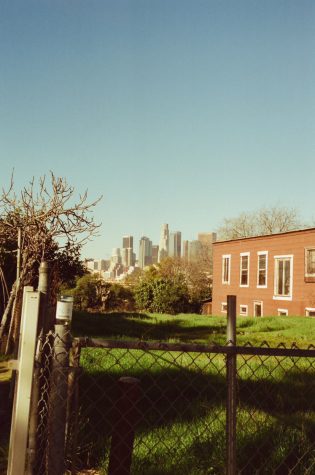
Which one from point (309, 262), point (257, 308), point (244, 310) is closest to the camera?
point (309, 262)

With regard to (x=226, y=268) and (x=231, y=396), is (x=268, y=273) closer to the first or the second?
(x=226, y=268)

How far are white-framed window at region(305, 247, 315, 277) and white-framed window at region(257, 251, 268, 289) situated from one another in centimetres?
368

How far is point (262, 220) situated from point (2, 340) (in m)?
51.9

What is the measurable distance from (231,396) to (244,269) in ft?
94.6

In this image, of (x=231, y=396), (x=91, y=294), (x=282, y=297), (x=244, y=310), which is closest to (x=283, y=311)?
(x=282, y=297)

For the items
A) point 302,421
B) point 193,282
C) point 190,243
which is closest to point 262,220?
point 193,282

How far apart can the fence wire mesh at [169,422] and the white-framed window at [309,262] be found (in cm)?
1932

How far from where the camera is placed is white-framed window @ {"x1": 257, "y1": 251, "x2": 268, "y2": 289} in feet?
93.3

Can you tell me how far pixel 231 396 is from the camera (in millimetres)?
2578

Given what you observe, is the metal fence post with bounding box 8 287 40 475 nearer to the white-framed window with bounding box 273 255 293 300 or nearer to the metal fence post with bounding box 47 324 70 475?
the metal fence post with bounding box 47 324 70 475

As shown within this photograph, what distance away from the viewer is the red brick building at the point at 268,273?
25.1 m

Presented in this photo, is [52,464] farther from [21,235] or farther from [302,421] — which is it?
[21,235]

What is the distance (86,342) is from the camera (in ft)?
8.11

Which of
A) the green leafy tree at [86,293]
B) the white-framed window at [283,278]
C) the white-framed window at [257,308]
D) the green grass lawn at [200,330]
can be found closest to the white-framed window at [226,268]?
the white-framed window at [257,308]
